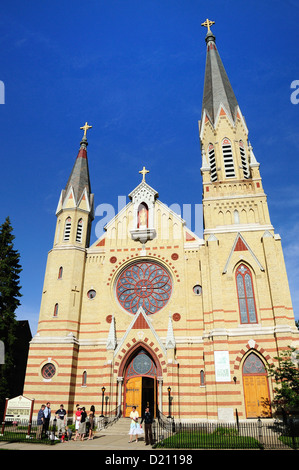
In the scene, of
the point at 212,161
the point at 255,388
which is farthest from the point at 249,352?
the point at 212,161

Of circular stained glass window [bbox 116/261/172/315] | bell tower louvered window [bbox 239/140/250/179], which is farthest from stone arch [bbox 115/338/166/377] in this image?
bell tower louvered window [bbox 239/140/250/179]

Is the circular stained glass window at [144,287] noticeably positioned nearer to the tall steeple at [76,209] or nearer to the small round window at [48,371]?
the tall steeple at [76,209]

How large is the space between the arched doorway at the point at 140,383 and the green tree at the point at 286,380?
814cm

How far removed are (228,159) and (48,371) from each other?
2201cm

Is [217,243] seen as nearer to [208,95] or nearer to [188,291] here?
[188,291]

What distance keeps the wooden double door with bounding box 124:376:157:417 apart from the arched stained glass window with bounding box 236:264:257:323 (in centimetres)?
787

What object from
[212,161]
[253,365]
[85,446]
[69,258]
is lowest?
[85,446]

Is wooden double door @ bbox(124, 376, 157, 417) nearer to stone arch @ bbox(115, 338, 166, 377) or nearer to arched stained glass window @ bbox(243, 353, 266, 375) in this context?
stone arch @ bbox(115, 338, 166, 377)

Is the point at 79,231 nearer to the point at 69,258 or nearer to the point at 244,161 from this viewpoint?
the point at 69,258

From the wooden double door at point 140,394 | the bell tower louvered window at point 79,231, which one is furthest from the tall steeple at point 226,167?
the wooden double door at point 140,394

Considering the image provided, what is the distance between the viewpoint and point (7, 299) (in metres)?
28.2
